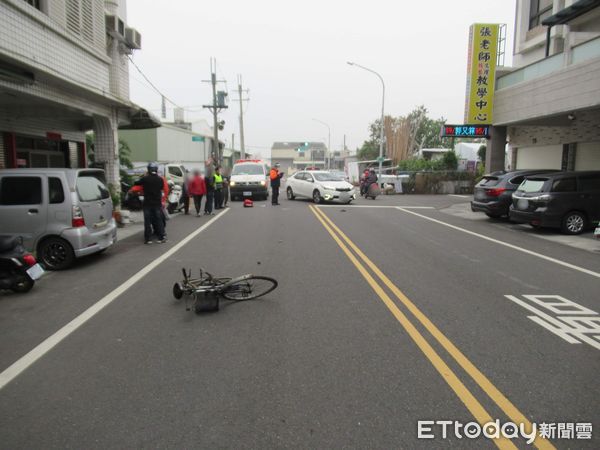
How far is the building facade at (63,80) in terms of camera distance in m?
9.16

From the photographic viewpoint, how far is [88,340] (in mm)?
4766

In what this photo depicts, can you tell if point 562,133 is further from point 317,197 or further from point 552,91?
point 317,197

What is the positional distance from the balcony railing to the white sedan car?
8.31 meters

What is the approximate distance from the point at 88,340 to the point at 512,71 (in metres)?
21.1

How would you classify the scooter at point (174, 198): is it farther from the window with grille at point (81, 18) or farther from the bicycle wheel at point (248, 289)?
the bicycle wheel at point (248, 289)

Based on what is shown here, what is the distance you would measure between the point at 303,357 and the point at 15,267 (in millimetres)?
4592

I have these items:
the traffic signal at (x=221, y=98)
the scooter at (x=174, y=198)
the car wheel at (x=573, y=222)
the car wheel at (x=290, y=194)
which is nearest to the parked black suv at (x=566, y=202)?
the car wheel at (x=573, y=222)

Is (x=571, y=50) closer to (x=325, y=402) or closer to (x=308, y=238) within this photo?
(x=308, y=238)

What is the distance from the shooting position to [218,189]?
62.1ft

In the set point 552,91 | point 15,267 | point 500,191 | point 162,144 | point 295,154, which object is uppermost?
point 295,154

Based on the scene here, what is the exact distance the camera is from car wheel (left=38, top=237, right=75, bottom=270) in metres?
8.05

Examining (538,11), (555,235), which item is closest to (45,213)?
(555,235)

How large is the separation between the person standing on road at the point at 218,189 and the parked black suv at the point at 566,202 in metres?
10.9

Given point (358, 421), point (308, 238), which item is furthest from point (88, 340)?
point (308, 238)
